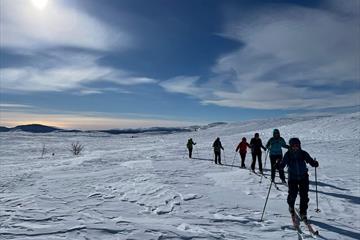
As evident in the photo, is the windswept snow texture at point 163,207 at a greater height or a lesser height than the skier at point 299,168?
lesser

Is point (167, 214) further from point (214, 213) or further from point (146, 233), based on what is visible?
point (146, 233)

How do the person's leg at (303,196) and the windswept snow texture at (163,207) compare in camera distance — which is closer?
the windswept snow texture at (163,207)

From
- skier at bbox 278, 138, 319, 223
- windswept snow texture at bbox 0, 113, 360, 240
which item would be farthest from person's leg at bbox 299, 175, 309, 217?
windswept snow texture at bbox 0, 113, 360, 240

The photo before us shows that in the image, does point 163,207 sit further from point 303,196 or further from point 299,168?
point 299,168

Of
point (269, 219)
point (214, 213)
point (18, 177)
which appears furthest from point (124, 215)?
point (18, 177)

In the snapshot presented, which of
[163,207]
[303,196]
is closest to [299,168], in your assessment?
[303,196]

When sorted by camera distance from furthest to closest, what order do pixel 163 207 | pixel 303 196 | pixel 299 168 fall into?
pixel 163 207 < pixel 303 196 < pixel 299 168

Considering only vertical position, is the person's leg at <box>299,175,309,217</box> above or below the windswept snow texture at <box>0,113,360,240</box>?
above

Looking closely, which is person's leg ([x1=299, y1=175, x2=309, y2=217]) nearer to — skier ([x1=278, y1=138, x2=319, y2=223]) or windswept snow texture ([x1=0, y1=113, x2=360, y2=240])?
skier ([x1=278, y1=138, x2=319, y2=223])

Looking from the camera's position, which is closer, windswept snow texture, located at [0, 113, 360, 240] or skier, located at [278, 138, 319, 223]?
windswept snow texture, located at [0, 113, 360, 240]

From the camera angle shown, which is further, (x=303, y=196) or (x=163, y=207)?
(x=163, y=207)

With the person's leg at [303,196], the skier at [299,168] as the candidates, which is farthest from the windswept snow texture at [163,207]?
the skier at [299,168]

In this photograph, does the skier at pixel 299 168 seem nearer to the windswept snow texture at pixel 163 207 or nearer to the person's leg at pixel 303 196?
the person's leg at pixel 303 196

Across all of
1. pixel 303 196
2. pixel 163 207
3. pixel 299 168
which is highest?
pixel 299 168
